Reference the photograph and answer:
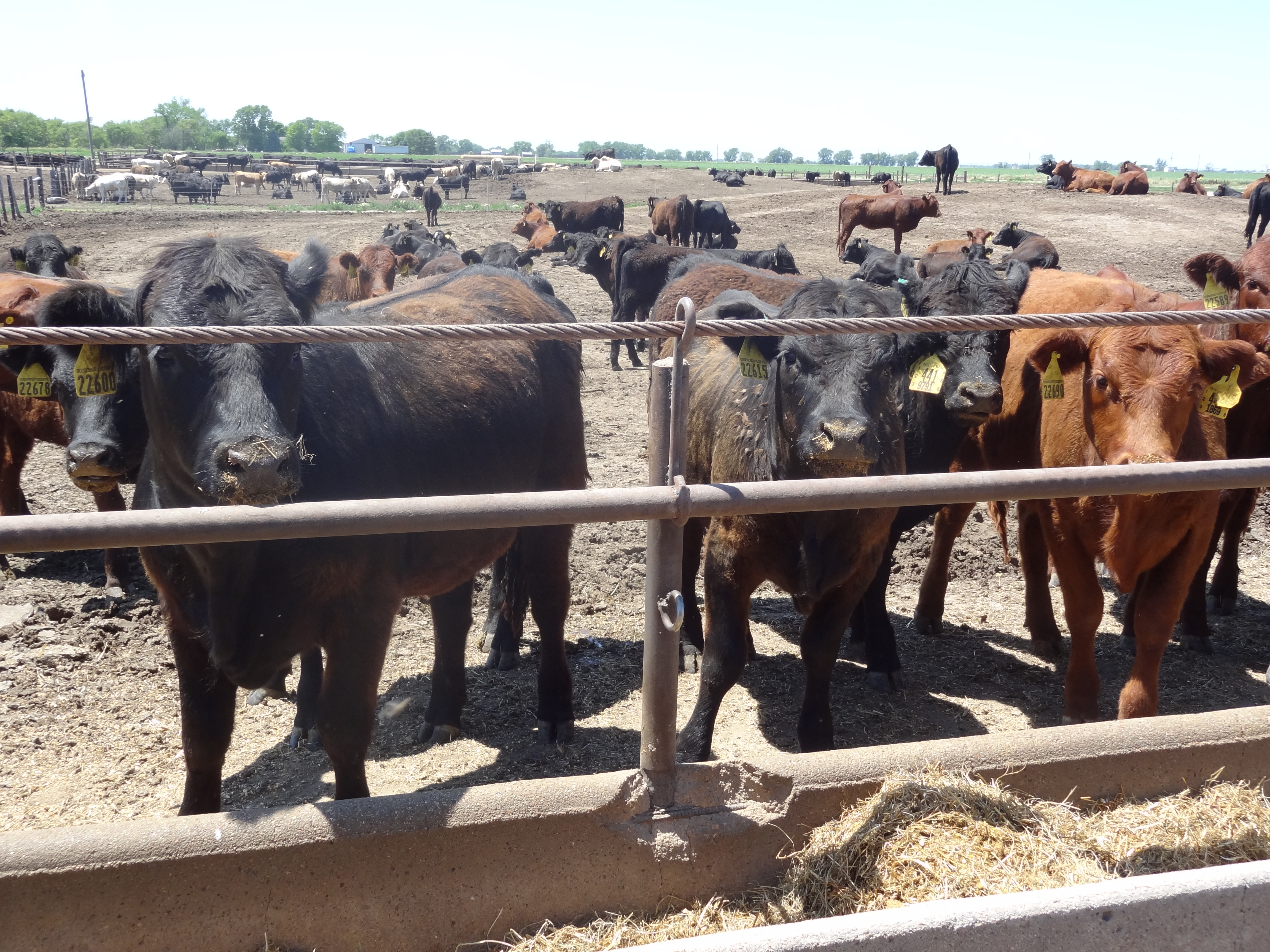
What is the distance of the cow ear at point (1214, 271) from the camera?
580cm

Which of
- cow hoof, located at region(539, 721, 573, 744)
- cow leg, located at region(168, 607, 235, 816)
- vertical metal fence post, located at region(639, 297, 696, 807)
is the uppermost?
vertical metal fence post, located at region(639, 297, 696, 807)

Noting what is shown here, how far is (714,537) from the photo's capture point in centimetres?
390

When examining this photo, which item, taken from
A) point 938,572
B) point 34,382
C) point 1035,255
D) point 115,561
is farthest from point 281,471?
point 1035,255

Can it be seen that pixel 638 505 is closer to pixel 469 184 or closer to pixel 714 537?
A: pixel 714 537

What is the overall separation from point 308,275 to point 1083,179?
47.0 meters

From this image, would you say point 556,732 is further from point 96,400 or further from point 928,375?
point 96,400

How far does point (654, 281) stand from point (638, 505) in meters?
14.4

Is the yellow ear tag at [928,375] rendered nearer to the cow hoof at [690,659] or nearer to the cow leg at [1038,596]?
the cow leg at [1038,596]

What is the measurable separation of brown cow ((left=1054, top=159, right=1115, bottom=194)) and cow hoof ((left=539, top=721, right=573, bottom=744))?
140 ft

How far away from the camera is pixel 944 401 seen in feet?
15.8

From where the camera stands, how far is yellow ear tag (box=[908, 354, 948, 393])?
12.5ft

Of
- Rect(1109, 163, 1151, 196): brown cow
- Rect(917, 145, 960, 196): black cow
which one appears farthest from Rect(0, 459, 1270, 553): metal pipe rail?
Rect(1109, 163, 1151, 196): brown cow

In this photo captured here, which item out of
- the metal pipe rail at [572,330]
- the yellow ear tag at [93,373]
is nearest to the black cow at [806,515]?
the metal pipe rail at [572,330]

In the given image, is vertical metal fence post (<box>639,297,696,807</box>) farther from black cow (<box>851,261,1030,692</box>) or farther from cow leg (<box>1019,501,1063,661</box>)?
cow leg (<box>1019,501,1063,661</box>)
